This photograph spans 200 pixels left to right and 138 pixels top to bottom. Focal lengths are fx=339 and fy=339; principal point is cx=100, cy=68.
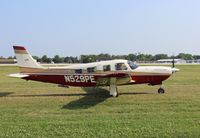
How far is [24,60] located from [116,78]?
17.3 feet

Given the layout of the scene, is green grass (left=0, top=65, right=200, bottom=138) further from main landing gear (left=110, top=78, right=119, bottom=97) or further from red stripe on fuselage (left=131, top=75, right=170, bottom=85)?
red stripe on fuselage (left=131, top=75, right=170, bottom=85)

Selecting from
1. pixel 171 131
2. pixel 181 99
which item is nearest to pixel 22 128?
pixel 171 131

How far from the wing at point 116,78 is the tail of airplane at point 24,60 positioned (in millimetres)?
3620

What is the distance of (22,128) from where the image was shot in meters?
8.94

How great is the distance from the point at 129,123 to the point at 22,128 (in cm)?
290

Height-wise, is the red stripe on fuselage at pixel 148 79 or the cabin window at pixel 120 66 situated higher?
the cabin window at pixel 120 66

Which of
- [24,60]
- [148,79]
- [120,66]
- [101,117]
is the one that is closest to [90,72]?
[120,66]

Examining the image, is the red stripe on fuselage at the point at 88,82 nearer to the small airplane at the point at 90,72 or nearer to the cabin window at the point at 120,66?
the small airplane at the point at 90,72

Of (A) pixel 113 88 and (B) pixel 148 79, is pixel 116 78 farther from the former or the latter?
(B) pixel 148 79

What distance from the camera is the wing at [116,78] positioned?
51.4 ft

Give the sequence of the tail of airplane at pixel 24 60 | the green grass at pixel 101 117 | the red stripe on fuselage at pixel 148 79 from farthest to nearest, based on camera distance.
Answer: the tail of airplane at pixel 24 60, the red stripe on fuselage at pixel 148 79, the green grass at pixel 101 117

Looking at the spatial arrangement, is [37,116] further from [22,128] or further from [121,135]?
[121,135]

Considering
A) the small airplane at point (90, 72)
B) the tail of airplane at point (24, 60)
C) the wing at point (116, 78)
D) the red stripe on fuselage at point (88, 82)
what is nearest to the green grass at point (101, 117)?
the wing at point (116, 78)

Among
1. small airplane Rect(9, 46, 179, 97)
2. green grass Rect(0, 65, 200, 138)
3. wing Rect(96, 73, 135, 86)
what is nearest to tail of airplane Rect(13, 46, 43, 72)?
small airplane Rect(9, 46, 179, 97)
